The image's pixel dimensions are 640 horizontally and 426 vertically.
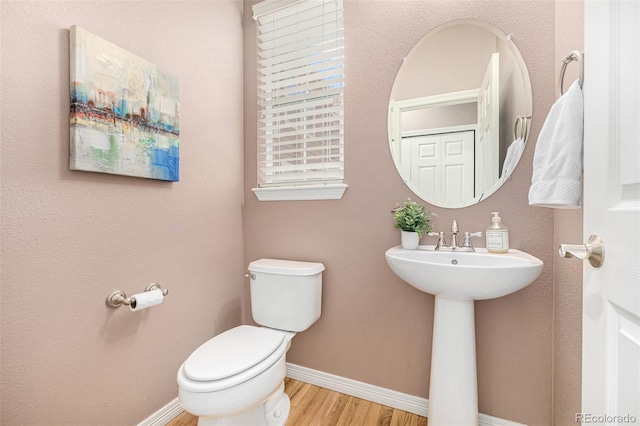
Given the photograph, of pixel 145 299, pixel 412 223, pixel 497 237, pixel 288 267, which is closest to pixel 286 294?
pixel 288 267

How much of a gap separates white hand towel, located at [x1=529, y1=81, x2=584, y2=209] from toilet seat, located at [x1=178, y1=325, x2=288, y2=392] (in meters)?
1.15

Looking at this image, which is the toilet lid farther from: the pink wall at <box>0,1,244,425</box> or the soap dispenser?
the soap dispenser

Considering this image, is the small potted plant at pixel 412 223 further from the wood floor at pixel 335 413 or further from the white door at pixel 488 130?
the wood floor at pixel 335 413

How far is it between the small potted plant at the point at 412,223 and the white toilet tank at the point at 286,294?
19.6 inches

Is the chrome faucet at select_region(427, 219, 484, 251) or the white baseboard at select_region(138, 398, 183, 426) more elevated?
the chrome faucet at select_region(427, 219, 484, 251)

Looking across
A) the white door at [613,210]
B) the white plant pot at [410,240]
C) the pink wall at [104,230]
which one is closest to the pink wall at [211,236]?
the pink wall at [104,230]

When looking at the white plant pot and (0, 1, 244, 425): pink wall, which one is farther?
the white plant pot

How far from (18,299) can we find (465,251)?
1.66 meters

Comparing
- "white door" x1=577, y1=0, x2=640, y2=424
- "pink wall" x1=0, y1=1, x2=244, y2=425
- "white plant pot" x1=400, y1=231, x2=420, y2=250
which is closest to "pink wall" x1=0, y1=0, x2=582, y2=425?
"pink wall" x1=0, y1=1, x2=244, y2=425

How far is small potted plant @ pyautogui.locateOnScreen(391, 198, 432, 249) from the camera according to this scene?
1305mm

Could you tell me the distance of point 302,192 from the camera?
1638mm

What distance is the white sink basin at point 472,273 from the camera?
0.98 metres

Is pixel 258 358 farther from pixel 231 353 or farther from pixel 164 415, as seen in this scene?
pixel 164 415

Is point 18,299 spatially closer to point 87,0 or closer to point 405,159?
point 87,0
